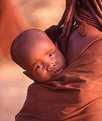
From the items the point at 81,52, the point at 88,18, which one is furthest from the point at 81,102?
the point at 88,18

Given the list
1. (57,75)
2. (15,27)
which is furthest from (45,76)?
(15,27)

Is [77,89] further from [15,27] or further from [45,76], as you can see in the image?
[15,27]

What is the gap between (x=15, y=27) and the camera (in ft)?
10.4

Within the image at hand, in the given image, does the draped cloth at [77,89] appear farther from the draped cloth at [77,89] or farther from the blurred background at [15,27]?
the blurred background at [15,27]

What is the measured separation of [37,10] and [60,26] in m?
1.93

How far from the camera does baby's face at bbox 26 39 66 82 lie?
4.26 feet

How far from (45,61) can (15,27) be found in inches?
74.8

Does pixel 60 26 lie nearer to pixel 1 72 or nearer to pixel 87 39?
pixel 87 39

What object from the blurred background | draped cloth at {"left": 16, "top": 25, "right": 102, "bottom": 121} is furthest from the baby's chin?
the blurred background

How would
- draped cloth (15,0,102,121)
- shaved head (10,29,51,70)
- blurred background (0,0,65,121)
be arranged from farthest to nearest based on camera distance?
blurred background (0,0,65,121) → shaved head (10,29,51,70) → draped cloth (15,0,102,121)

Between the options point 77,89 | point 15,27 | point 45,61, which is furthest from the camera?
point 15,27

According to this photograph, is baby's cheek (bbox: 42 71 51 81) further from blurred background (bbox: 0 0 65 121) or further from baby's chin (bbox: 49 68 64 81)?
blurred background (bbox: 0 0 65 121)

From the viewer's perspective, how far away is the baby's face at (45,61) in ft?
4.26

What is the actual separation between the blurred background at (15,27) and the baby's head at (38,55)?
1765mm
